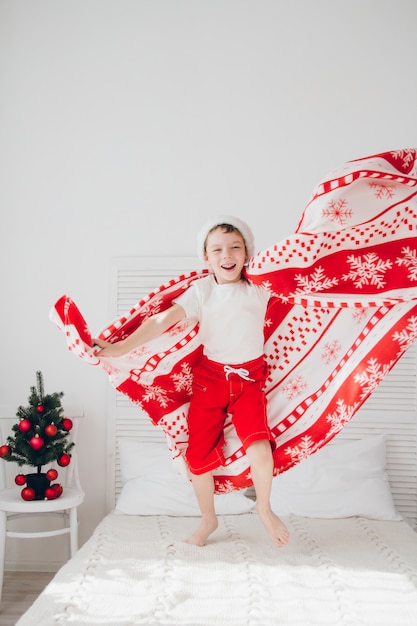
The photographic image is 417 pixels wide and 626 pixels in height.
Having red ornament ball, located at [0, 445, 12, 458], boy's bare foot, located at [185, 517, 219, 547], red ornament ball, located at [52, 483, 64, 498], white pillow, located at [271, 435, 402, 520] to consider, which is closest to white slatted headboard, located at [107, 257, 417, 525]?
white pillow, located at [271, 435, 402, 520]

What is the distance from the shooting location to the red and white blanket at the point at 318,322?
1976 millimetres

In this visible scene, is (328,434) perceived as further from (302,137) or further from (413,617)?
(302,137)

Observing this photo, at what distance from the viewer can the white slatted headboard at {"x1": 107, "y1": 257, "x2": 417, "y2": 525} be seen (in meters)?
3.19

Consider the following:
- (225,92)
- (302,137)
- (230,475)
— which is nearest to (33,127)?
(225,92)

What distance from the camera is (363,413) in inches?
127

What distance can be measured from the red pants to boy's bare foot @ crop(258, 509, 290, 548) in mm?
242

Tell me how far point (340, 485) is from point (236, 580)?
3.59 feet

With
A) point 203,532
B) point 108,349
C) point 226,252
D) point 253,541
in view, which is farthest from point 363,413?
point 108,349

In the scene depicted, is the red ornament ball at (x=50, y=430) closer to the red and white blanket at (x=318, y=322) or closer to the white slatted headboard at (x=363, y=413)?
the white slatted headboard at (x=363, y=413)

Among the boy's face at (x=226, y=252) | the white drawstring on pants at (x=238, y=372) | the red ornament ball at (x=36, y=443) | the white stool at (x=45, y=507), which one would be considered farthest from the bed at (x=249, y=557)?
the boy's face at (x=226, y=252)

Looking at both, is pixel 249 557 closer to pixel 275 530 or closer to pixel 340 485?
pixel 275 530

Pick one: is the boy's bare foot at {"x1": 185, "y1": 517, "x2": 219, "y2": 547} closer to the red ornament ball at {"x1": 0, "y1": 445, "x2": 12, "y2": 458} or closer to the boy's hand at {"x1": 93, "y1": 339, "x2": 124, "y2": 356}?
the boy's hand at {"x1": 93, "y1": 339, "x2": 124, "y2": 356}

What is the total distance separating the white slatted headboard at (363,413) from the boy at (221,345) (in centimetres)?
102

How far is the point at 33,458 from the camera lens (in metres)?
2.84
